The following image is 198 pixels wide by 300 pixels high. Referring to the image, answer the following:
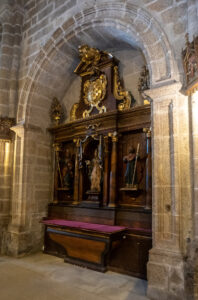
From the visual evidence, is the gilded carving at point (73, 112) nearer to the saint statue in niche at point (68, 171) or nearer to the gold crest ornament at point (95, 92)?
the gold crest ornament at point (95, 92)

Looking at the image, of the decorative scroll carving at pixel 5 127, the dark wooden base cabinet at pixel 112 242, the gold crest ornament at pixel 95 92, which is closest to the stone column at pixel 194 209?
the dark wooden base cabinet at pixel 112 242

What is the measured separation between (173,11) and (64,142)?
3.51m

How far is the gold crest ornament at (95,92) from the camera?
527 centimetres

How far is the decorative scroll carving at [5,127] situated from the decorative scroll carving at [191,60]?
3.98 m

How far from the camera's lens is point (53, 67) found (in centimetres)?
562

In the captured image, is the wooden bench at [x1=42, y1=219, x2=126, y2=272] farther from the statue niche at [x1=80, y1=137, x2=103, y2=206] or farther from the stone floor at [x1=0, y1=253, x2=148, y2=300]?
the statue niche at [x1=80, y1=137, x2=103, y2=206]

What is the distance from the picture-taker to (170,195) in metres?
3.29

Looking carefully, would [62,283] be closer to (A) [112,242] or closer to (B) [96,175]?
(A) [112,242]

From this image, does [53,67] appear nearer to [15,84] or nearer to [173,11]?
[15,84]

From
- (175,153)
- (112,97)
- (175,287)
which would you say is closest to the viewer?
(175,287)

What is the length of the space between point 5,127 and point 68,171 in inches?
67.8

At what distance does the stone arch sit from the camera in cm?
365

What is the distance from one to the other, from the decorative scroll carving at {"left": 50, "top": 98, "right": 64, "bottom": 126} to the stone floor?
123 inches

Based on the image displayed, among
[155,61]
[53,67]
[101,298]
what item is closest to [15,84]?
[53,67]
